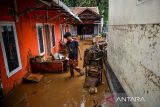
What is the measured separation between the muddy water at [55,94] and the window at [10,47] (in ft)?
2.97

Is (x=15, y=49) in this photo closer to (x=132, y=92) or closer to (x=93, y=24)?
(x=132, y=92)

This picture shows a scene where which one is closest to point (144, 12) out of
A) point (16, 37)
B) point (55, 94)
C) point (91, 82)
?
point (91, 82)

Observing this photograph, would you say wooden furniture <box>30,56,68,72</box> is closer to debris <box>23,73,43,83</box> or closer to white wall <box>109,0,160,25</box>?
debris <box>23,73,43,83</box>

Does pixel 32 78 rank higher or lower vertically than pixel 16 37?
lower

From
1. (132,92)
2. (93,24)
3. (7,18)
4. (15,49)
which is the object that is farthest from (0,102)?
(93,24)

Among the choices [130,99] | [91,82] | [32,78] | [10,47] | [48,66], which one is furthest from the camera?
[48,66]

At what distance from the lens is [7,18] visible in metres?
5.36

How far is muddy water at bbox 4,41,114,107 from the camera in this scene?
477 cm

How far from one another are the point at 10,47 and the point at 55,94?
2516mm

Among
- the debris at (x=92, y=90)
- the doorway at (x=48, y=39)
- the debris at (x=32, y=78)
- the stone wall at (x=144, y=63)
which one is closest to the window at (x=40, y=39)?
the doorway at (x=48, y=39)

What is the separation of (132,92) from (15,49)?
4.66 meters

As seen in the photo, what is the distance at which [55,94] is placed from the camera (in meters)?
5.39

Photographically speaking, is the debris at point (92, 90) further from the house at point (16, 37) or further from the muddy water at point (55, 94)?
the house at point (16, 37)

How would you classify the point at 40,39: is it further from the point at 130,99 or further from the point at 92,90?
Answer: the point at 130,99
